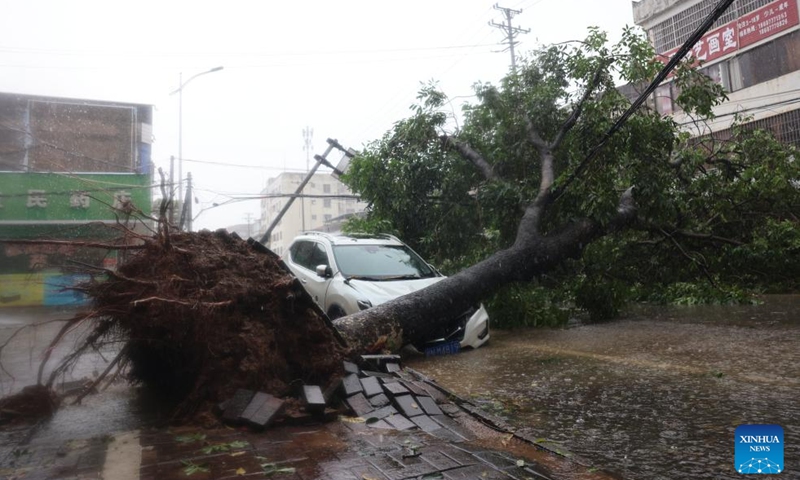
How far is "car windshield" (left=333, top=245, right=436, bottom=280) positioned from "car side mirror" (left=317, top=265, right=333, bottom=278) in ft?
0.73

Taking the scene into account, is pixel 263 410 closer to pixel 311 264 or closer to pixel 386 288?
pixel 386 288

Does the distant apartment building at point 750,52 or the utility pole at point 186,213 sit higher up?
the distant apartment building at point 750,52

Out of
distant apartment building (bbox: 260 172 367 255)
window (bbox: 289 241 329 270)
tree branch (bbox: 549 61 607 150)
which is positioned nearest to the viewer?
window (bbox: 289 241 329 270)

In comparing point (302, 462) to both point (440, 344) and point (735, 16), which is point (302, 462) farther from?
point (735, 16)

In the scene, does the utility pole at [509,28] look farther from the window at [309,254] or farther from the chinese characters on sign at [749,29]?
the window at [309,254]

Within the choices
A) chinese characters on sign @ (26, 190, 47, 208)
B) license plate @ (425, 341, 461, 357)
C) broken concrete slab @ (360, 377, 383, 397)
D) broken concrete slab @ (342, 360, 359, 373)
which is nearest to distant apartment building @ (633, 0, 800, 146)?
license plate @ (425, 341, 461, 357)

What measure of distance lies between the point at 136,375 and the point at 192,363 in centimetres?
105

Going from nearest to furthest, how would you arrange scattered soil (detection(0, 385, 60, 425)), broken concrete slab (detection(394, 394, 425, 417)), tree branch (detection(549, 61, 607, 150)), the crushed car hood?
broken concrete slab (detection(394, 394, 425, 417))
scattered soil (detection(0, 385, 60, 425))
the crushed car hood
tree branch (detection(549, 61, 607, 150))

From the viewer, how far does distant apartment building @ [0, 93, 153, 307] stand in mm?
4758

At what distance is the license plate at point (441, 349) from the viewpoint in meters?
7.29

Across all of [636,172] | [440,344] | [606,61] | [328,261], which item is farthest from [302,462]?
[606,61]

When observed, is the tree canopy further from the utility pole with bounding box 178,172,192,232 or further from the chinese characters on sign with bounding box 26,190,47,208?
the chinese characters on sign with bounding box 26,190,47,208

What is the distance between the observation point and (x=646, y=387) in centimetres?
500

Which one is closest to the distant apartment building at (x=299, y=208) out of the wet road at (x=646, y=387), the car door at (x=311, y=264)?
the car door at (x=311, y=264)
